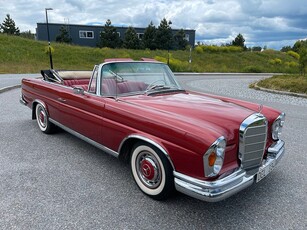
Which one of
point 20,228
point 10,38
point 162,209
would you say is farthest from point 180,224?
point 10,38

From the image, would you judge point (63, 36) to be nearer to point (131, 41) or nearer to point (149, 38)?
point (131, 41)

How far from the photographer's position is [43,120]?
4.98 meters

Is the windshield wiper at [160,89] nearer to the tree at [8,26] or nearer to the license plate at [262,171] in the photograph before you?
the license plate at [262,171]

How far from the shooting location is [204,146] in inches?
87.5

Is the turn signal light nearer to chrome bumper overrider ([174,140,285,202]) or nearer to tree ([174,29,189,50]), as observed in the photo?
chrome bumper overrider ([174,140,285,202])

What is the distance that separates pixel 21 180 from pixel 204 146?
A: 2.33m

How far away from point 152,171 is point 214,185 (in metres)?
0.74

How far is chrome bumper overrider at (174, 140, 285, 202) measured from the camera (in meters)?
2.23

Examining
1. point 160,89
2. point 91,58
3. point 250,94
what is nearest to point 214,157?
point 160,89

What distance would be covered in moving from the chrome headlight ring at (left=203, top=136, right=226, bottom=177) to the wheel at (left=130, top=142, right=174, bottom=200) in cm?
43

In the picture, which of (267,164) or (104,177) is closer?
(267,164)

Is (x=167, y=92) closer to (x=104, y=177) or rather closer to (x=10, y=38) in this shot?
(x=104, y=177)

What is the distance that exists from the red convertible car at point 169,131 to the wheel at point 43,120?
80 cm

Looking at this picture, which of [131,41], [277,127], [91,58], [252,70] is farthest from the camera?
[131,41]
